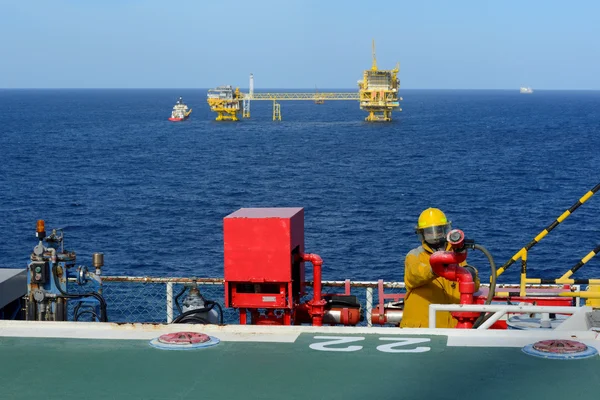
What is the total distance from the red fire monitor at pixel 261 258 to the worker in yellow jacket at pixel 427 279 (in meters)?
1.95

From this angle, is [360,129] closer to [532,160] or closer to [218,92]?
[218,92]

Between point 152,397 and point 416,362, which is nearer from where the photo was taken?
point 152,397

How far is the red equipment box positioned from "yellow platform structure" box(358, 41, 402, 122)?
154308 mm

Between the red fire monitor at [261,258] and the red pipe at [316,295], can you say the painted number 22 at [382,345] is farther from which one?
the red pipe at [316,295]

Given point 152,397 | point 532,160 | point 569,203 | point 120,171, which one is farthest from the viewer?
point 532,160

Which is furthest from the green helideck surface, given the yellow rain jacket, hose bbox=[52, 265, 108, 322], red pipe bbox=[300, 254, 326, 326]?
red pipe bbox=[300, 254, 326, 326]

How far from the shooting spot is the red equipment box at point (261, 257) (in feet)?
37.3

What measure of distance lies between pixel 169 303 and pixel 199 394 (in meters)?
6.20

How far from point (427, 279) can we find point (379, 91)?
161 metres

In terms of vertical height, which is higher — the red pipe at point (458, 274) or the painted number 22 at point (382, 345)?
the red pipe at point (458, 274)

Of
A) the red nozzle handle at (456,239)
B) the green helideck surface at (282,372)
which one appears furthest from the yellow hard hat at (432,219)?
the green helideck surface at (282,372)

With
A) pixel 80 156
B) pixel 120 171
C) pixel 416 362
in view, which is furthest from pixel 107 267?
pixel 80 156

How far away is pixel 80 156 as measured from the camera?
104m

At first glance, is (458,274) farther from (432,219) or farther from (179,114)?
(179,114)
